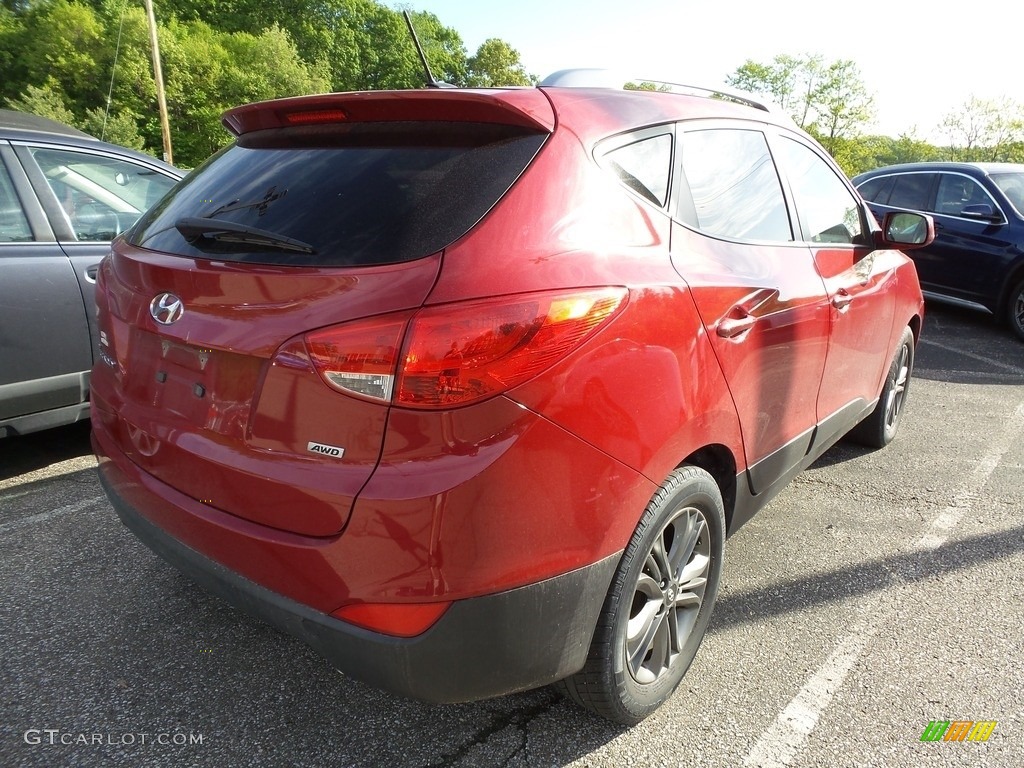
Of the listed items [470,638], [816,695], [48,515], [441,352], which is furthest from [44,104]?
[816,695]

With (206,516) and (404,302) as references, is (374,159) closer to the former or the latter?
(404,302)

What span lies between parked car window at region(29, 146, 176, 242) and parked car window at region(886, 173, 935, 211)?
7892mm

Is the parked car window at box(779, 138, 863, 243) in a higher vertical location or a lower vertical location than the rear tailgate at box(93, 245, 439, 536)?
higher

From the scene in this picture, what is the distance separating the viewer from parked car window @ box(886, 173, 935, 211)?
829cm

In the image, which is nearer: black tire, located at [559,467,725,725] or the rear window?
the rear window

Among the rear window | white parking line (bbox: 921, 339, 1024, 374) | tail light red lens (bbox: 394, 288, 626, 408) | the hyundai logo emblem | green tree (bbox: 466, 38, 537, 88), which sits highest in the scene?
green tree (bbox: 466, 38, 537, 88)

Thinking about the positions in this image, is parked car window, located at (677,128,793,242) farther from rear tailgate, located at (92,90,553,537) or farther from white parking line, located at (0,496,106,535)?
white parking line, located at (0,496,106,535)

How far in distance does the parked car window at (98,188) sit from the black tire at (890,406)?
409 cm

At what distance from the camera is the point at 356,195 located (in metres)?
1.71

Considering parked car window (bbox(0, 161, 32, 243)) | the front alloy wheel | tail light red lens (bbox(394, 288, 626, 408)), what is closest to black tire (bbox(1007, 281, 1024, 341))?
the front alloy wheel

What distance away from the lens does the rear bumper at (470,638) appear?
1521 millimetres

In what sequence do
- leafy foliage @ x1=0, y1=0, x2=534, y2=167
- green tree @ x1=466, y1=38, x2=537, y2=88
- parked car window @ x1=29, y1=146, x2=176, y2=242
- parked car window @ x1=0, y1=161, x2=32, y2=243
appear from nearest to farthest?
parked car window @ x1=0, y1=161, x2=32, y2=243
parked car window @ x1=29, y1=146, x2=176, y2=242
leafy foliage @ x1=0, y1=0, x2=534, y2=167
green tree @ x1=466, y1=38, x2=537, y2=88

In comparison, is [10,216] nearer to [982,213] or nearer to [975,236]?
[975,236]

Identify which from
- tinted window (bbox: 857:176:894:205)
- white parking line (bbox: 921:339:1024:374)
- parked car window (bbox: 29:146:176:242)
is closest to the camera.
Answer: parked car window (bbox: 29:146:176:242)
